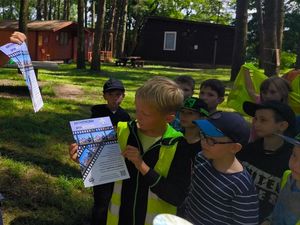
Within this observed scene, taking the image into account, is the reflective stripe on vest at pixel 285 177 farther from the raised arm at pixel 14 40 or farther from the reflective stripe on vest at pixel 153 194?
the raised arm at pixel 14 40

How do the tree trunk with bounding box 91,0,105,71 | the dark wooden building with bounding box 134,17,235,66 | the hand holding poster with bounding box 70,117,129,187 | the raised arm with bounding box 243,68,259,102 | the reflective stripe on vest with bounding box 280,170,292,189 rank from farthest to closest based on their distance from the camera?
the dark wooden building with bounding box 134,17,235,66, the tree trunk with bounding box 91,0,105,71, the raised arm with bounding box 243,68,259,102, the reflective stripe on vest with bounding box 280,170,292,189, the hand holding poster with bounding box 70,117,129,187

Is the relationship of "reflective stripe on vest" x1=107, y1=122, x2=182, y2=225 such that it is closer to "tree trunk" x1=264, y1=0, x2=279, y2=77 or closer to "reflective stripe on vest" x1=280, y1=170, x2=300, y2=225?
"reflective stripe on vest" x1=280, y1=170, x2=300, y2=225

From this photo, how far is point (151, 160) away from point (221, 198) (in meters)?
0.44

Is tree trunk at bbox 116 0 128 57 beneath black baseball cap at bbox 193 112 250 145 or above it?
above

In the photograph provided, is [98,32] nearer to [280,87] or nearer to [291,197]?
[280,87]

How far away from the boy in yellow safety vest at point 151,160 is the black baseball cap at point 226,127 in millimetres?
189

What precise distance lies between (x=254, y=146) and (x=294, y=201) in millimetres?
746

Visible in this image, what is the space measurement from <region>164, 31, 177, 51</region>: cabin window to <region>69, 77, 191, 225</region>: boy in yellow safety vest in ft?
113

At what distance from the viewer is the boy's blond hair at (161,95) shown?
246 cm

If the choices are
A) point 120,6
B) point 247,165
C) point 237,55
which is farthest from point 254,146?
point 120,6

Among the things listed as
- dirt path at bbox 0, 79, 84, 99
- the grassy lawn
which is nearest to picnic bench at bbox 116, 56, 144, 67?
dirt path at bbox 0, 79, 84, 99

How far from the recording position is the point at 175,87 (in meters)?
2.53

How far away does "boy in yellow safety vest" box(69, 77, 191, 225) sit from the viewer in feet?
8.13

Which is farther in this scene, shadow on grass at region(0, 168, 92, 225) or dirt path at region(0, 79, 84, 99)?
dirt path at region(0, 79, 84, 99)
